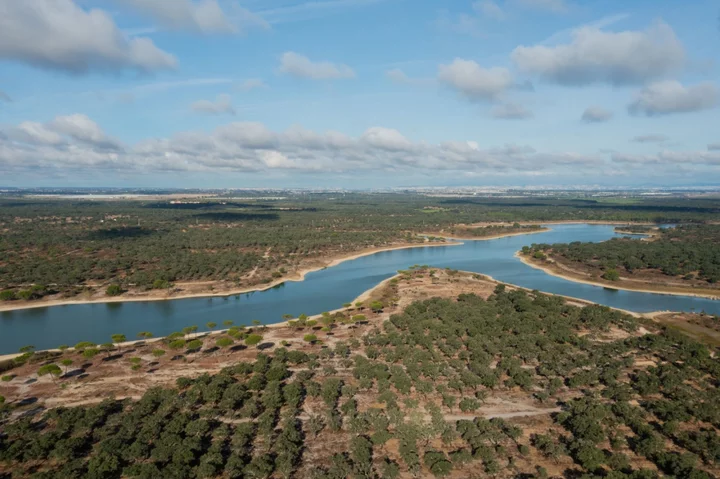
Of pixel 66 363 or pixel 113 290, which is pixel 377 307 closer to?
pixel 66 363

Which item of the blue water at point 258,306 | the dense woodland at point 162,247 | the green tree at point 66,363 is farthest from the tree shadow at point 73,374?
the dense woodland at point 162,247

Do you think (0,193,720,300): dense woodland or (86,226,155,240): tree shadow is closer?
(0,193,720,300): dense woodland

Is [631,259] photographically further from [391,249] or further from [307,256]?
[307,256]

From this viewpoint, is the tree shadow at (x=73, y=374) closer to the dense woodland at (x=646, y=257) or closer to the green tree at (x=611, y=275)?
the green tree at (x=611, y=275)

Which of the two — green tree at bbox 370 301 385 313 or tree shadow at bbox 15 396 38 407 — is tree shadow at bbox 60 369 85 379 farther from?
green tree at bbox 370 301 385 313

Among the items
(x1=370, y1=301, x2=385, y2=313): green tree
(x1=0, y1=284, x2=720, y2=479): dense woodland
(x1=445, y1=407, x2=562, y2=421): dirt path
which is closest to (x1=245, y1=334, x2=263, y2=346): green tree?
(x1=0, y1=284, x2=720, y2=479): dense woodland

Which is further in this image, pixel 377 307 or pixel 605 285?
pixel 605 285

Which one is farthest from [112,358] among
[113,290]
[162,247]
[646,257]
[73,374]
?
[646,257]
